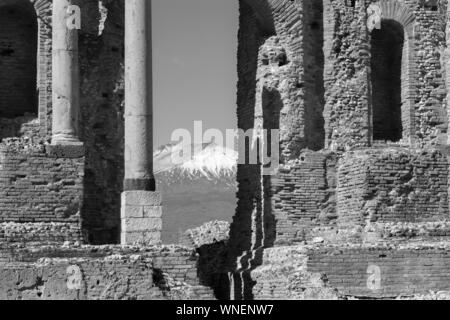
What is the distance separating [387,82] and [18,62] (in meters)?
9.25

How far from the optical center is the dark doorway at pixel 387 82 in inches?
1326

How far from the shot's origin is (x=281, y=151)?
31625mm

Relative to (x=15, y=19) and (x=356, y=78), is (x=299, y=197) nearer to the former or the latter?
(x=356, y=78)

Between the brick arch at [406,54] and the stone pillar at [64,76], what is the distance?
836 cm

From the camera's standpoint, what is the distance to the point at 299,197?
103 feet

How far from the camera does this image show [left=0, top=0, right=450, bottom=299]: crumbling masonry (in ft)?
87.6

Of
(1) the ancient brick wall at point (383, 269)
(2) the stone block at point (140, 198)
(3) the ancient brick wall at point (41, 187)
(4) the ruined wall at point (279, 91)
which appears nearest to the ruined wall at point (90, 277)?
(2) the stone block at point (140, 198)

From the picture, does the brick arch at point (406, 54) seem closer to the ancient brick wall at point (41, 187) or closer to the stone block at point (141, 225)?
the stone block at point (141, 225)

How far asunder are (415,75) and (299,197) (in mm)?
4493

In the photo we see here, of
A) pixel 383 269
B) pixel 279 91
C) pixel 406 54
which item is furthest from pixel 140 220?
pixel 406 54

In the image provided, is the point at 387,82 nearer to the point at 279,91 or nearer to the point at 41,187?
the point at 279,91

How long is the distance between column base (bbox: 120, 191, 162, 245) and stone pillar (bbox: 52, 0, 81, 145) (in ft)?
6.40

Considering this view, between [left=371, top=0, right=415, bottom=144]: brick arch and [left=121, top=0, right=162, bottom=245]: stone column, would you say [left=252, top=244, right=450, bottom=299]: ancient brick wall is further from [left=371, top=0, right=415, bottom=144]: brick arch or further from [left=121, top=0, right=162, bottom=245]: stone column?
[left=371, top=0, right=415, bottom=144]: brick arch
